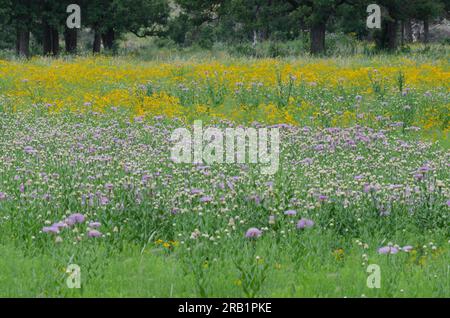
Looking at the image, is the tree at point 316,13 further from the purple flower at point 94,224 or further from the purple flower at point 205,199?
the purple flower at point 94,224

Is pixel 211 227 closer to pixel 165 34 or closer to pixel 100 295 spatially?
pixel 100 295

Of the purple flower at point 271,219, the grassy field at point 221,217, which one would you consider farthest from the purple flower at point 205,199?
the purple flower at point 271,219

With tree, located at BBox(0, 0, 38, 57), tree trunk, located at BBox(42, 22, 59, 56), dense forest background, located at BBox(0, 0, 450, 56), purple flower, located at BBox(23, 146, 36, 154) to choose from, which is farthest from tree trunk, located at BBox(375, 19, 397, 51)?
purple flower, located at BBox(23, 146, 36, 154)

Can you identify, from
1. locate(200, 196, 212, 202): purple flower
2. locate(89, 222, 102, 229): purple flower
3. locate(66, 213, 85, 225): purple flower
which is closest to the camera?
locate(89, 222, 102, 229): purple flower

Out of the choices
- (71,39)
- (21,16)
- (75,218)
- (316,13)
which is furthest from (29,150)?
(71,39)

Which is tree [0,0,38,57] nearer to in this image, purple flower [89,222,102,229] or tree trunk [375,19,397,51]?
tree trunk [375,19,397,51]

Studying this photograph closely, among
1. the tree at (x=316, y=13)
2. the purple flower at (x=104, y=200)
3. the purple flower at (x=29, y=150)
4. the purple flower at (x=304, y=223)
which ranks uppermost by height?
the tree at (x=316, y=13)

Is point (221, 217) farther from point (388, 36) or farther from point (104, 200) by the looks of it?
point (388, 36)

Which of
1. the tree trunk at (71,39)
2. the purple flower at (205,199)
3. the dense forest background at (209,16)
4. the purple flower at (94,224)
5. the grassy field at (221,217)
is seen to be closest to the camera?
the grassy field at (221,217)

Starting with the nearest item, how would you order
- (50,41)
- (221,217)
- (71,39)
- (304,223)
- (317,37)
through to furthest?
(304,223), (221,217), (317,37), (71,39), (50,41)

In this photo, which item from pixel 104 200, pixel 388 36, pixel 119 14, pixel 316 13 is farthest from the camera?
pixel 119 14

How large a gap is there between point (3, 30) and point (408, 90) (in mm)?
53950

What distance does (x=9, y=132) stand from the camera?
1172 centimetres

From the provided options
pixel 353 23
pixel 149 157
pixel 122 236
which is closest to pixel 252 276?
pixel 122 236
